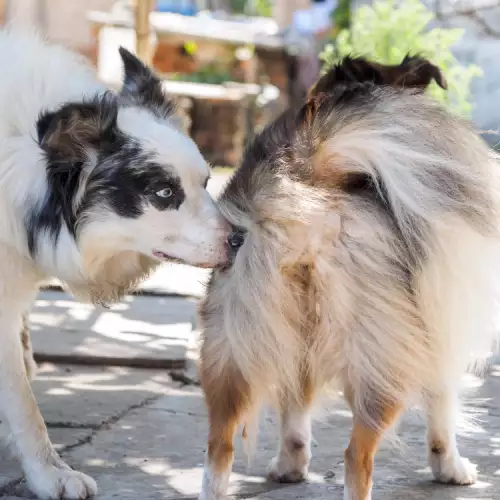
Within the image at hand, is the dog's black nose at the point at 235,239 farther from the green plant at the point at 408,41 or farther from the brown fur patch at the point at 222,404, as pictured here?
the green plant at the point at 408,41

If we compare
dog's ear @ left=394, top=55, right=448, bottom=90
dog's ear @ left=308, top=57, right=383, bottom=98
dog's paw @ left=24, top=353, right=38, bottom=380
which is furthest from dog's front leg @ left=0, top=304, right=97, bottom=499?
dog's ear @ left=394, top=55, right=448, bottom=90

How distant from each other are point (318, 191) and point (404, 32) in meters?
5.31

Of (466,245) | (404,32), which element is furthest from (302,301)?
(404,32)

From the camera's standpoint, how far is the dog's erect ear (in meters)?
3.35

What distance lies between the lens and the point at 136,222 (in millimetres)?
3033

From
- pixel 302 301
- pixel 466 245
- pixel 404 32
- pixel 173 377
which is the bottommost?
pixel 173 377

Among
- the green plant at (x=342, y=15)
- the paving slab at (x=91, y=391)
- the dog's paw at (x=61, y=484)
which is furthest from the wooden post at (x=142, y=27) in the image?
the green plant at (x=342, y=15)

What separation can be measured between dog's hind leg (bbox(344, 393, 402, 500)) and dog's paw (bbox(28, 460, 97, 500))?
0.88 metres

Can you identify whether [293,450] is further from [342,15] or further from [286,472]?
[342,15]

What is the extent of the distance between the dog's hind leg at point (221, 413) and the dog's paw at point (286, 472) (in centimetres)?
41

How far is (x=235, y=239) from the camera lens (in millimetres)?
2789

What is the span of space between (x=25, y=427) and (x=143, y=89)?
128 centimetres

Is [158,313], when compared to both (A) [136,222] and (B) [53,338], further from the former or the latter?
(A) [136,222]

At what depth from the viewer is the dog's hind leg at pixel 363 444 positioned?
252 cm
